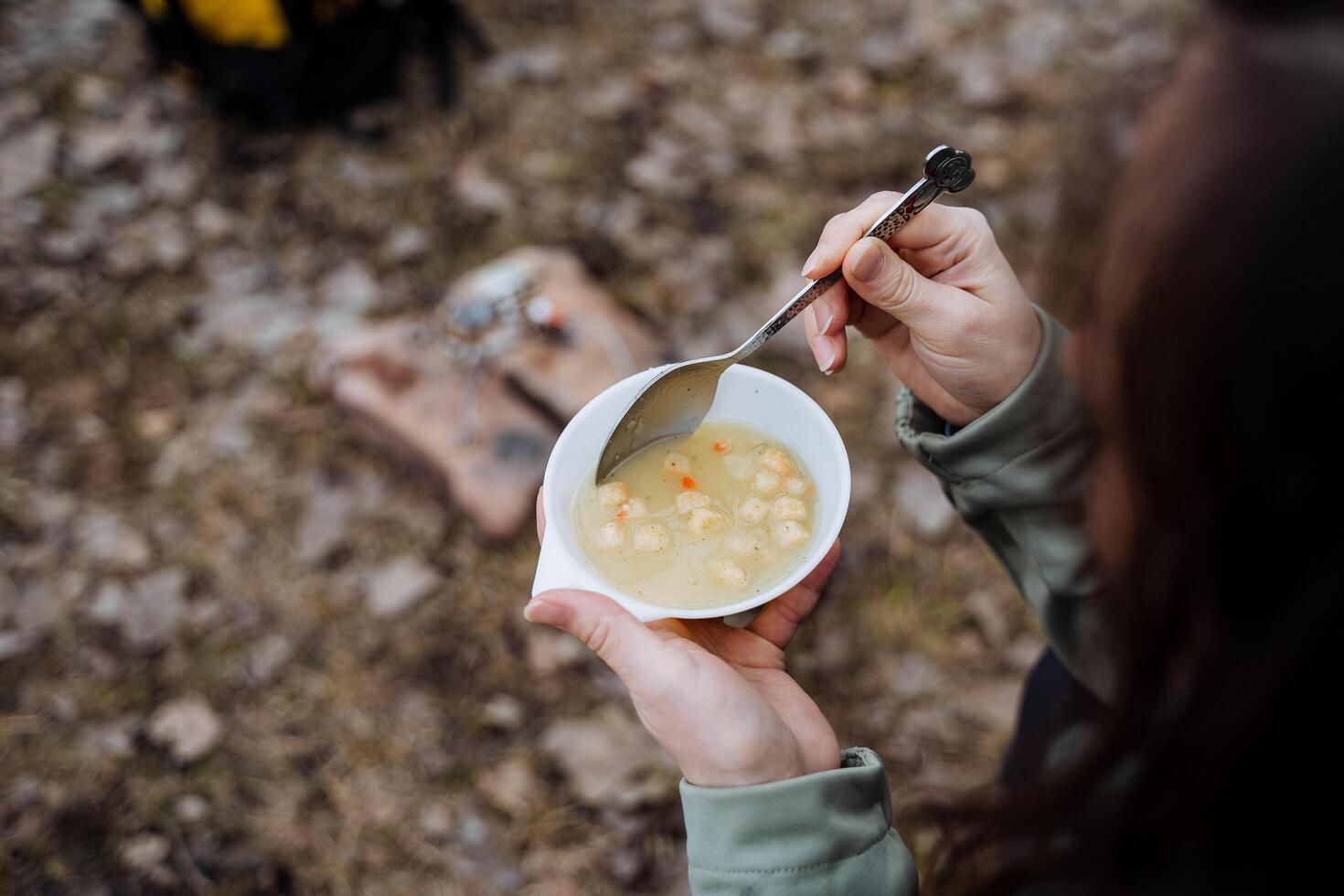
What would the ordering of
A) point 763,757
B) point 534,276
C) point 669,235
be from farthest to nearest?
point 669,235 → point 534,276 → point 763,757

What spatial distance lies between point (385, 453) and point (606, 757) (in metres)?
1.26

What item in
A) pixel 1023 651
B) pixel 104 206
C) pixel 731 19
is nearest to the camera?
pixel 1023 651

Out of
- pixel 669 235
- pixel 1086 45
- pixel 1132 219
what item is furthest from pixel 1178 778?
pixel 1086 45

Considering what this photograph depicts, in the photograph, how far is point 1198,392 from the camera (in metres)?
0.79

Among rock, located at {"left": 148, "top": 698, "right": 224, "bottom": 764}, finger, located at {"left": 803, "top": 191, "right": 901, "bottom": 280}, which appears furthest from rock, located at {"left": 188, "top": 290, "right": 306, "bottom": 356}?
finger, located at {"left": 803, "top": 191, "right": 901, "bottom": 280}

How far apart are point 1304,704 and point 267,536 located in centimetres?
277

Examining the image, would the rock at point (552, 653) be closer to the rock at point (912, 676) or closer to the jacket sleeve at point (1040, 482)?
the rock at point (912, 676)

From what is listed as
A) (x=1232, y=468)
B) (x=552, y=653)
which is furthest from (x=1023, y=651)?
(x=1232, y=468)

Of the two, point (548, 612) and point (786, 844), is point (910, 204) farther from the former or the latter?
point (786, 844)

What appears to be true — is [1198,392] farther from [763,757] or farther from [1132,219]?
[763,757]

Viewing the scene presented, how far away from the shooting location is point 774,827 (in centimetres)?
132

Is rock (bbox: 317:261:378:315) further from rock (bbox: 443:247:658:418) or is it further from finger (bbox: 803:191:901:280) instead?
finger (bbox: 803:191:901:280)

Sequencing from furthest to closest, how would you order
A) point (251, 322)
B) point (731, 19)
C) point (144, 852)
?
point (731, 19) → point (251, 322) → point (144, 852)

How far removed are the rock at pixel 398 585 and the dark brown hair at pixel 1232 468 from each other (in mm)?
2197
